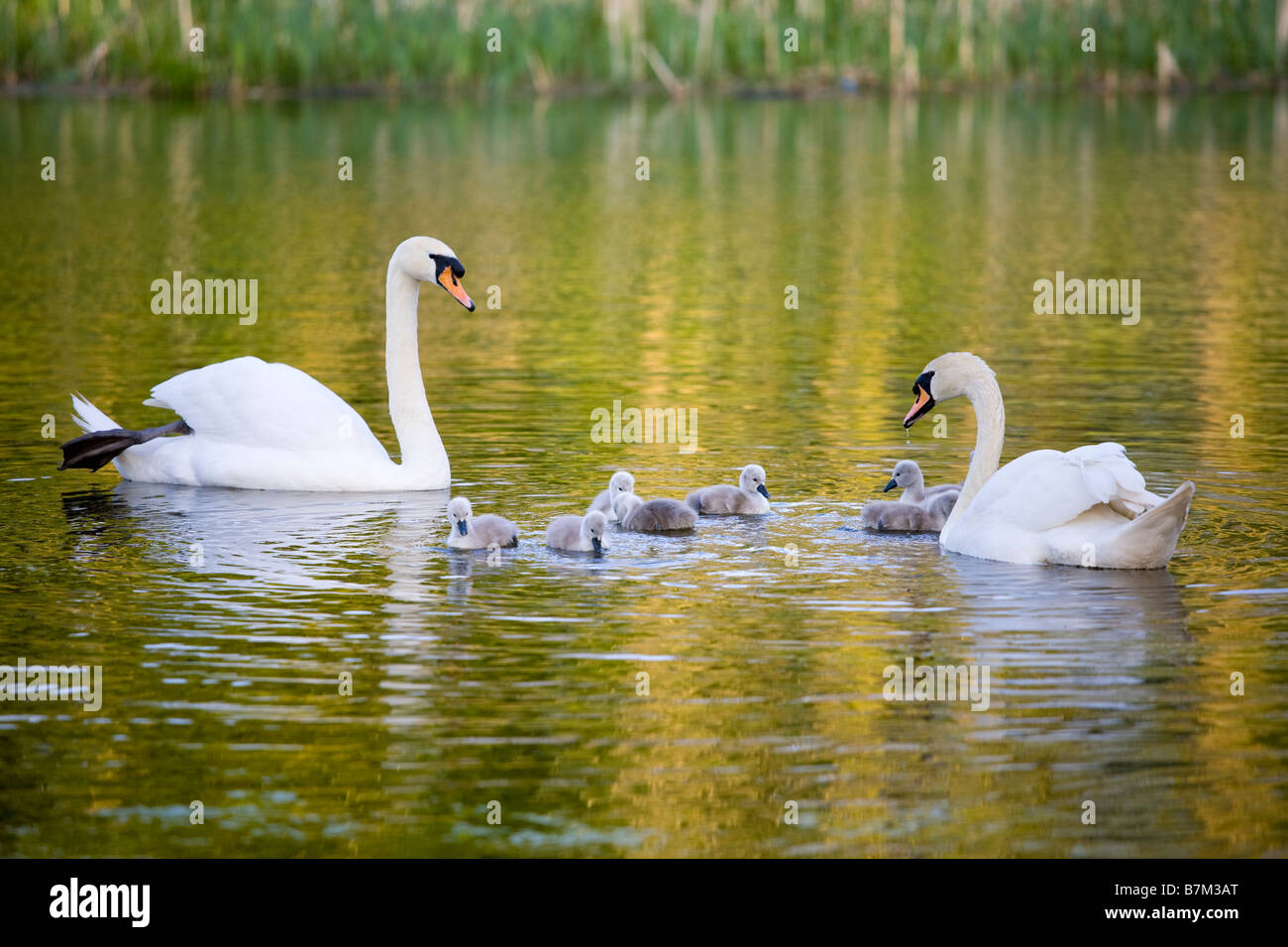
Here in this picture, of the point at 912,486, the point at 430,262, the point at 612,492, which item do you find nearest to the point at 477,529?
the point at 612,492

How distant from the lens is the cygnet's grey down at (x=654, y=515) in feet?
36.5

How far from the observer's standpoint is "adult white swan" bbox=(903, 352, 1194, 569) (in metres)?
9.86

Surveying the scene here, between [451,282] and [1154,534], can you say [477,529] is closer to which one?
[451,282]

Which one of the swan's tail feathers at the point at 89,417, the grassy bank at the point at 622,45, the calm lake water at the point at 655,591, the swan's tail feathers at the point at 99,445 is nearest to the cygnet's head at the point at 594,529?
the calm lake water at the point at 655,591

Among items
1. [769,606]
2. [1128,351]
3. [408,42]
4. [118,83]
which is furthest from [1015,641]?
[118,83]

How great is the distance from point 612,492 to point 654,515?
14.1 inches

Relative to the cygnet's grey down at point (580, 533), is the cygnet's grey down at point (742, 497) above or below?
above

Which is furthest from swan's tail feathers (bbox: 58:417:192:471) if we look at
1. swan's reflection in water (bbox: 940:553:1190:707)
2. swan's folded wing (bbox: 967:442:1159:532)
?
swan's folded wing (bbox: 967:442:1159:532)

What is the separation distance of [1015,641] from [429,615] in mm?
2582

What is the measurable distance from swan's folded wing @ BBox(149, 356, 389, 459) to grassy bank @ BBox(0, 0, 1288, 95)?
36.0 m

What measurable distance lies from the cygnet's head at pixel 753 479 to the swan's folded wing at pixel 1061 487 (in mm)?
1382

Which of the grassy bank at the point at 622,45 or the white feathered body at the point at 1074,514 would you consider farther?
the grassy bank at the point at 622,45

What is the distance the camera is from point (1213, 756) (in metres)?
7.56

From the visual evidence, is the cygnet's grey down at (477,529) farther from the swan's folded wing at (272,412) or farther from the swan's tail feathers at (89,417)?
the swan's tail feathers at (89,417)
